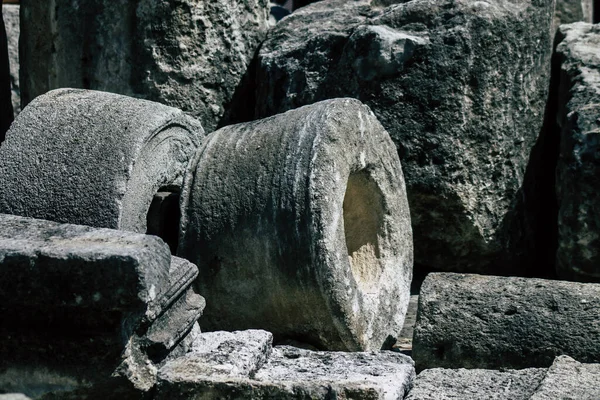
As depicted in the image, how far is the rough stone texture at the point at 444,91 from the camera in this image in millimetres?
4758

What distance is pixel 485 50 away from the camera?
481 centimetres

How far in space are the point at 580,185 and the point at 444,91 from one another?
26.0 inches

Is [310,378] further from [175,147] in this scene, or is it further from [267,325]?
[175,147]

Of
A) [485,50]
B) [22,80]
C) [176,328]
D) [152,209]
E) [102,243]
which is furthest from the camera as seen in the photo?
[22,80]

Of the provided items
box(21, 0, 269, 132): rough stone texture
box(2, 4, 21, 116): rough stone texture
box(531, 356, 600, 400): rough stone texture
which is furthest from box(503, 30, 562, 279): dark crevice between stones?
box(2, 4, 21, 116): rough stone texture

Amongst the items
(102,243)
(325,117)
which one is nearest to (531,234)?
(325,117)

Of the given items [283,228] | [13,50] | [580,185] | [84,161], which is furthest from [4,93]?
[580,185]

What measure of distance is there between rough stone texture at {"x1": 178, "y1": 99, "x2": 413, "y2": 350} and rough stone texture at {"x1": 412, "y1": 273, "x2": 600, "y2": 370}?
0.78ft

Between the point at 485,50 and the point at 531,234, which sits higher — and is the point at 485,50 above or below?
above

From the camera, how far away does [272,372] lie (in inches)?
123

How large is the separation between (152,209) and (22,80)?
139cm

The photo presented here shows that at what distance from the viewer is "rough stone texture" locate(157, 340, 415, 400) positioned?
9.55ft

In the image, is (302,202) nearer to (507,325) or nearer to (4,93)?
(507,325)

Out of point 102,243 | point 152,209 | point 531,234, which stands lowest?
point 531,234
